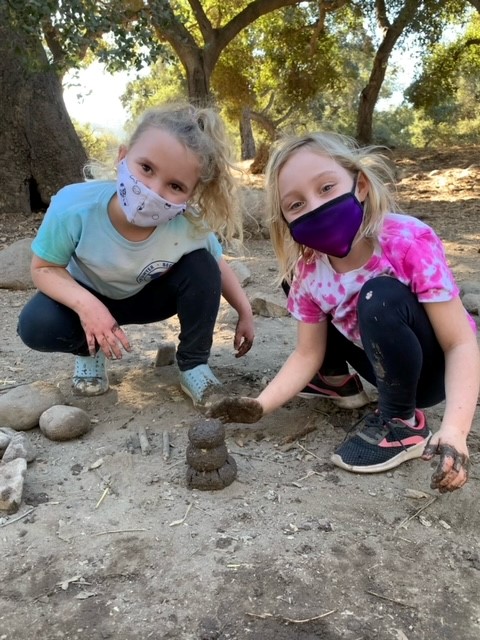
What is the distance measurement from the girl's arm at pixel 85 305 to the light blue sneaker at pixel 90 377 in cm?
39

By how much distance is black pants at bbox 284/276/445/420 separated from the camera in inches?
73.5

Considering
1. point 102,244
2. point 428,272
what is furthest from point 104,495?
point 428,272

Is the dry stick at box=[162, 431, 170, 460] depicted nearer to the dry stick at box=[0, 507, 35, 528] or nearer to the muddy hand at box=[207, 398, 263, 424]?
the muddy hand at box=[207, 398, 263, 424]

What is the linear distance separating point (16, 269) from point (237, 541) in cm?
350

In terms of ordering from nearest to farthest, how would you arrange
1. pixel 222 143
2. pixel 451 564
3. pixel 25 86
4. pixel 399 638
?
pixel 399 638
pixel 451 564
pixel 222 143
pixel 25 86

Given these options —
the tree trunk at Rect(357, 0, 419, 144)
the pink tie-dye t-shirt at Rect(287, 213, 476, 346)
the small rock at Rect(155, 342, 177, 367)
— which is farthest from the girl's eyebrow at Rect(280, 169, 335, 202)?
the tree trunk at Rect(357, 0, 419, 144)

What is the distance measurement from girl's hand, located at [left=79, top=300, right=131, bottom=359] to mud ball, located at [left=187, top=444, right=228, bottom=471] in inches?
17.9

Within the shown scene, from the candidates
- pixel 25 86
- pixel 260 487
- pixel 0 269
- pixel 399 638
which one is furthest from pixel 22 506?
pixel 25 86

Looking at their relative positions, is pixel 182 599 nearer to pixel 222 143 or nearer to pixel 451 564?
pixel 451 564

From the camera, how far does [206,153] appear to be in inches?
89.0

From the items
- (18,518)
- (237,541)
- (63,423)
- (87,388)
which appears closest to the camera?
(237,541)

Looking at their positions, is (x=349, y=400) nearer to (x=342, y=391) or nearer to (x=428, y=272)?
→ (x=342, y=391)

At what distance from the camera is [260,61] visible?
1443cm

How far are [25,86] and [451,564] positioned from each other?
636 centimetres
